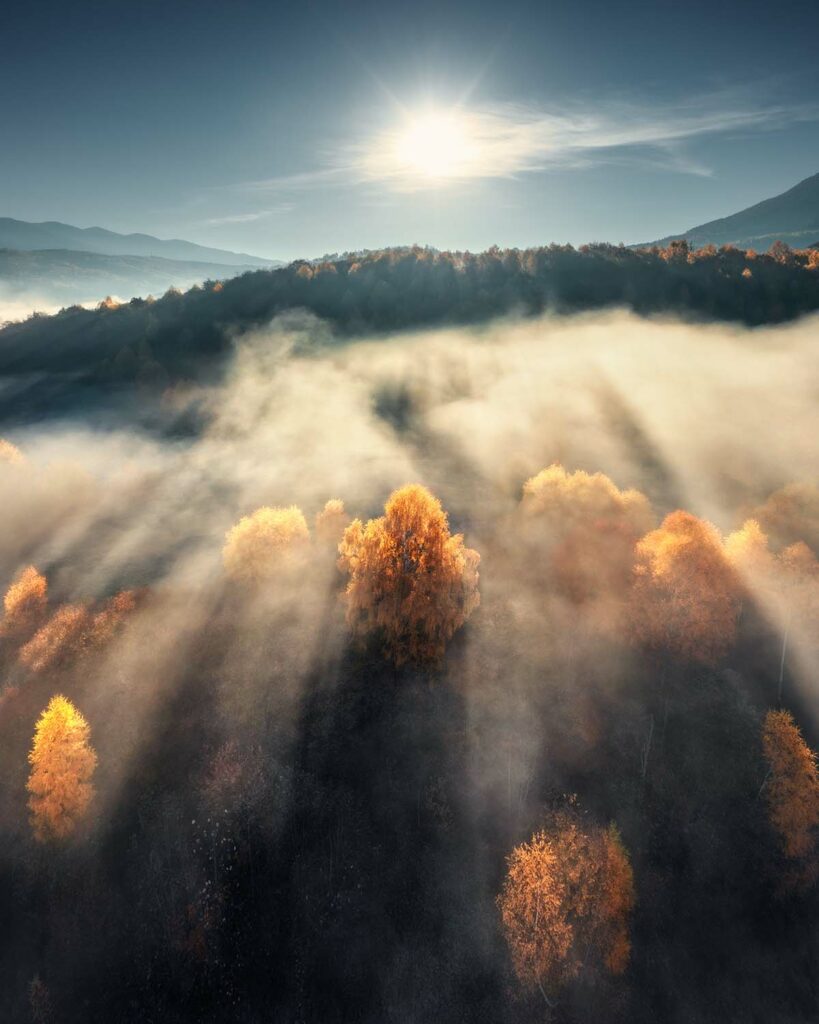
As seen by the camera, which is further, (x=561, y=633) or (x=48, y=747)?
(x=561, y=633)

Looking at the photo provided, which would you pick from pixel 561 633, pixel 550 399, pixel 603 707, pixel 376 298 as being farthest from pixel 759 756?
pixel 376 298

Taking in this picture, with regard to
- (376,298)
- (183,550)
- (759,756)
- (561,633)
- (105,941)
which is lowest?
(105,941)

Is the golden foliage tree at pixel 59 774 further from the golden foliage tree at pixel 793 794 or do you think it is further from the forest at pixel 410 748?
the golden foliage tree at pixel 793 794

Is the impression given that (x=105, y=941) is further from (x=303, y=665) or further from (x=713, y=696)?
(x=713, y=696)

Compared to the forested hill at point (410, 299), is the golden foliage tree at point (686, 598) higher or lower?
lower

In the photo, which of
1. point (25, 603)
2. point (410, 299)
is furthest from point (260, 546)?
point (410, 299)

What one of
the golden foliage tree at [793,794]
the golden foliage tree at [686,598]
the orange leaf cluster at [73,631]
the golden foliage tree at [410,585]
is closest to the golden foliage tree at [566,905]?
the golden foliage tree at [793,794]

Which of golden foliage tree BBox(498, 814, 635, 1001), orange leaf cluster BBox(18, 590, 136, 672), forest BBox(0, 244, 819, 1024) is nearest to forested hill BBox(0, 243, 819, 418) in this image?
forest BBox(0, 244, 819, 1024)
